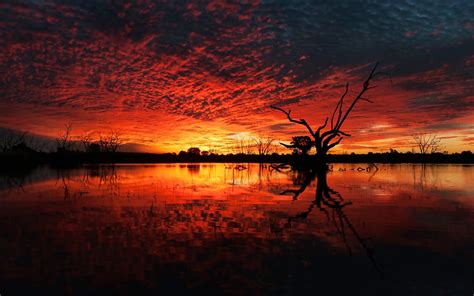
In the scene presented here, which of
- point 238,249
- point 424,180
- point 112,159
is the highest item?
point 112,159

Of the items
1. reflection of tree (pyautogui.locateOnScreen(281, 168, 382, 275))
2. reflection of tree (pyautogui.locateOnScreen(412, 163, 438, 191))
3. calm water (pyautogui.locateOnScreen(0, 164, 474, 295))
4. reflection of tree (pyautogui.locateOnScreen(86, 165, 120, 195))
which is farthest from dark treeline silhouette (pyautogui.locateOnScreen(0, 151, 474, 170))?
calm water (pyautogui.locateOnScreen(0, 164, 474, 295))

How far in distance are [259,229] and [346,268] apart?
11.2ft

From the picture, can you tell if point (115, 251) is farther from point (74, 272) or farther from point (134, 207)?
point (134, 207)

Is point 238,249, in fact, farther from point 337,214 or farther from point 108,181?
point 108,181

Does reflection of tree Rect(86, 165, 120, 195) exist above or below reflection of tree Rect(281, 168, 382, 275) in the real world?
above

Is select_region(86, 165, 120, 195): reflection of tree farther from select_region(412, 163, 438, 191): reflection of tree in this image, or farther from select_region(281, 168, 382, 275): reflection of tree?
select_region(412, 163, 438, 191): reflection of tree

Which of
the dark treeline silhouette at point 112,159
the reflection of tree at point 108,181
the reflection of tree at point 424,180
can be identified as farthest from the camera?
the dark treeline silhouette at point 112,159

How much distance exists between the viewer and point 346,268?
20.1 ft

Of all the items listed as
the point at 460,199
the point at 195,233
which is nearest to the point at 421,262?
the point at 195,233

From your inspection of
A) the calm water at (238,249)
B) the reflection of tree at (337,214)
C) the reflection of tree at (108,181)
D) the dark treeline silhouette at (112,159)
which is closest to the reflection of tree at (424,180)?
the reflection of tree at (337,214)

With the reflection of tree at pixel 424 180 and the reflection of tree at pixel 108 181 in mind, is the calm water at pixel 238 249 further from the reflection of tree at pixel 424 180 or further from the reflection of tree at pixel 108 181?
the reflection of tree at pixel 424 180

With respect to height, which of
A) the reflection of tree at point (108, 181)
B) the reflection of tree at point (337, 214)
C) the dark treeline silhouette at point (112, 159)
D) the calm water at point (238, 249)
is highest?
the dark treeline silhouette at point (112, 159)

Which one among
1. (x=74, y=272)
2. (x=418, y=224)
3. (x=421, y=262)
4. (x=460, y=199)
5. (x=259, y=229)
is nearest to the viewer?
(x=74, y=272)

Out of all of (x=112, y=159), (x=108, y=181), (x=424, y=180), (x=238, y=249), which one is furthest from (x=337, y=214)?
(x=112, y=159)
